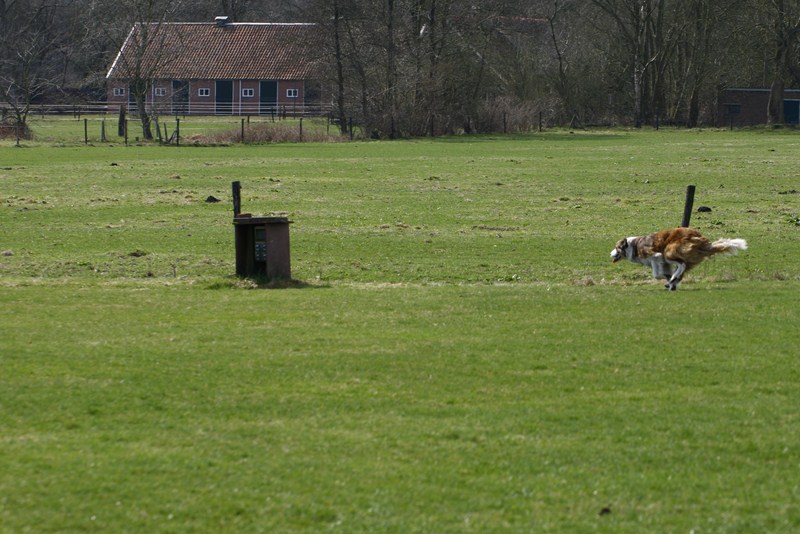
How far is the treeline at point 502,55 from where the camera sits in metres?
73.4

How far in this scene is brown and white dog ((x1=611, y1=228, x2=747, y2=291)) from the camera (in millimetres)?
16266

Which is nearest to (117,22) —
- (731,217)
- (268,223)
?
(731,217)

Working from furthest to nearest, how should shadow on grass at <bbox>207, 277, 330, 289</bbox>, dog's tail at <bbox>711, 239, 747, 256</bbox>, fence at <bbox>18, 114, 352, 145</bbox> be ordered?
fence at <bbox>18, 114, 352, 145</bbox> → shadow on grass at <bbox>207, 277, 330, 289</bbox> → dog's tail at <bbox>711, 239, 747, 256</bbox>

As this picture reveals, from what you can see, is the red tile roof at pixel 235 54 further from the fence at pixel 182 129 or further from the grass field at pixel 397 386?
the grass field at pixel 397 386

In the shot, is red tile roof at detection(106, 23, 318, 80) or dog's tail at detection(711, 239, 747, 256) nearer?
dog's tail at detection(711, 239, 747, 256)

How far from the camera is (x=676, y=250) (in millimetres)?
16547

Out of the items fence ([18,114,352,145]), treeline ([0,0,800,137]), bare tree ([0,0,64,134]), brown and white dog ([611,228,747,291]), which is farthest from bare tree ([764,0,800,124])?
brown and white dog ([611,228,747,291])

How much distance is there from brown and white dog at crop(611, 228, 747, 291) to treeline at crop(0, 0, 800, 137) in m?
56.3

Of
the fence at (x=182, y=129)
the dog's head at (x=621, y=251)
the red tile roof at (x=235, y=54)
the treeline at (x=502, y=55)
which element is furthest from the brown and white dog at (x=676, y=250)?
the red tile roof at (x=235, y=54)

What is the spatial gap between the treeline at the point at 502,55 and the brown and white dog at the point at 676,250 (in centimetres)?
5630

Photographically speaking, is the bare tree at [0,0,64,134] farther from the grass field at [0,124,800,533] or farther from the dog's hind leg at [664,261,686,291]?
the dog's hind leg at [664,261,686,291]

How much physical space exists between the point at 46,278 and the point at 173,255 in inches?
135

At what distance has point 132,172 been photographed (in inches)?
1672

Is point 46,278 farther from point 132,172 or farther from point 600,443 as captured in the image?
point 132,172
